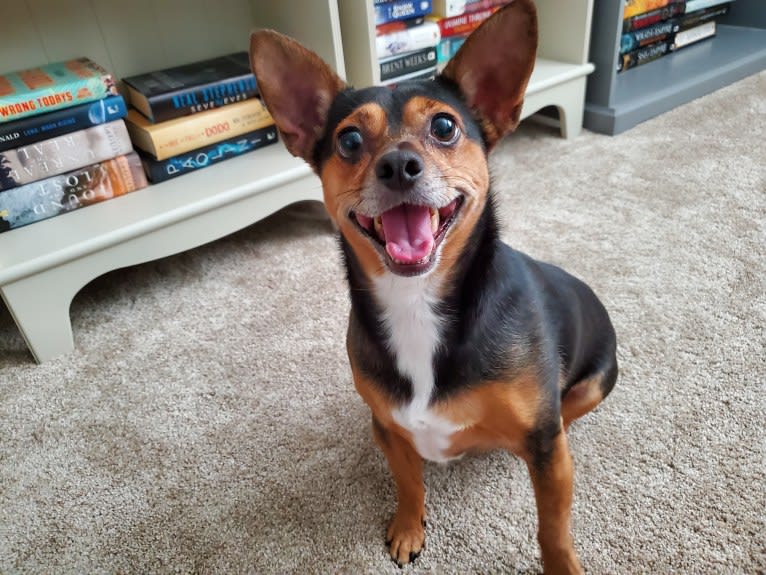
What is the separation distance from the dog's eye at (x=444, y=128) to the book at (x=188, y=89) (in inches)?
37.8

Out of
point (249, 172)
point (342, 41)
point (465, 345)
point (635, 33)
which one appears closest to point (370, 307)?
point (465, 345)

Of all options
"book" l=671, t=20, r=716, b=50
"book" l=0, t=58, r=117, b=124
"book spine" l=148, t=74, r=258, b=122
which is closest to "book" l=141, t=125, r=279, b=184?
"book spine" l=148, t=74, r=258, b=122

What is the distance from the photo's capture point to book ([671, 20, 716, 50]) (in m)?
2.63

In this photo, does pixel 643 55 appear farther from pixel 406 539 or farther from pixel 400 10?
pixel 406 539

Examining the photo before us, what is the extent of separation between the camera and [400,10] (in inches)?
72.2

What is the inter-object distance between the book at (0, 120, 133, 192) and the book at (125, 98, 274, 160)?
0.07 meters

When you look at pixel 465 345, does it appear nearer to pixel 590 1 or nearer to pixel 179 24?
pixel 179 24

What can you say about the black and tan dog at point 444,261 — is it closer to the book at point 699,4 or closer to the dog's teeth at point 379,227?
the dog's teeth at point 379,227

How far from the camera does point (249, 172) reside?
5.48ft

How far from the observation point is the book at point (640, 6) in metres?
2.33

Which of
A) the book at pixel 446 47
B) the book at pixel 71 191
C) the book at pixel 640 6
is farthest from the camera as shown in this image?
the book at pixel 640 6

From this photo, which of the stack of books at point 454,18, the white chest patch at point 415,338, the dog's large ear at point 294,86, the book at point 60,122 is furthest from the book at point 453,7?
the white chest patch at point 415,338

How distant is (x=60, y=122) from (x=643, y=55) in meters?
2.25

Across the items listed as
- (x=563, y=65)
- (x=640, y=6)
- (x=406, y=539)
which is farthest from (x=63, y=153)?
(x=640, y=6)
